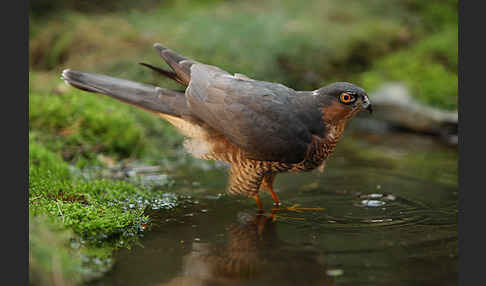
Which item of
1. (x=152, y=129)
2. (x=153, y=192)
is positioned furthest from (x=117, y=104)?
(x=153, y=192)

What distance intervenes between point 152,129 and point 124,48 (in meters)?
2.21

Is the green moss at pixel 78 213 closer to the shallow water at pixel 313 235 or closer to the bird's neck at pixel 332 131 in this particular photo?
the shallow water at pixel 313 235

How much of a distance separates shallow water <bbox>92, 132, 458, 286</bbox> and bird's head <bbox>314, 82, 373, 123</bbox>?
0.89 metres

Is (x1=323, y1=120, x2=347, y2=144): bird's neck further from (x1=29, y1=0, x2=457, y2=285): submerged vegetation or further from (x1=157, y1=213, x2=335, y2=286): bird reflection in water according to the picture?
(x1=29, y1=0, x2=457, y2=285): submerged vegetation

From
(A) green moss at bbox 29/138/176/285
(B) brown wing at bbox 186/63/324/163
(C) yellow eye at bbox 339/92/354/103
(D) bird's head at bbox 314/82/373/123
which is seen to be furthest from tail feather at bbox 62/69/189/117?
(C) yellow eye at bbox 339/92/354/103

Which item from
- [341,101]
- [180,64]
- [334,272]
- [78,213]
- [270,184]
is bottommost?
[334,272]

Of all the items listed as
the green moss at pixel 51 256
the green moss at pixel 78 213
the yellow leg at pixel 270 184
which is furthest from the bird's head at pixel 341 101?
the green moss at pixel 51 256

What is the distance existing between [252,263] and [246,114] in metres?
1.35

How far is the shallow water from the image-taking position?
315 cm

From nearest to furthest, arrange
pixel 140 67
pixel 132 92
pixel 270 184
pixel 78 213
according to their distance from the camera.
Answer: pixel 78 213 → pixel 132 92 → pixel 270 184 → pixel 140 67

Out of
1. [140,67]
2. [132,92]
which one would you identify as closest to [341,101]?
[132,92]

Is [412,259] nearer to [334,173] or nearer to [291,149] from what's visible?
[291,149]

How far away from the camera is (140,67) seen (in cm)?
804

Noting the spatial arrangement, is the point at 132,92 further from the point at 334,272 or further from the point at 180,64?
the point at 334,272
